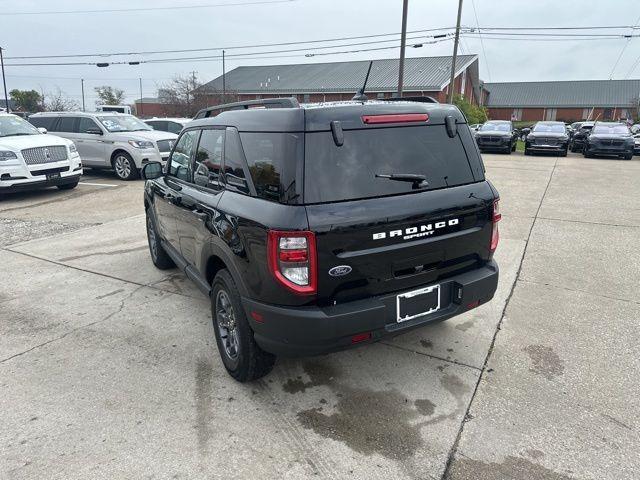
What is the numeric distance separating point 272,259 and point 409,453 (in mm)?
1339

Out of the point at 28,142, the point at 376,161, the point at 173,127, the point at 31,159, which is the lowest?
the point at 31,159

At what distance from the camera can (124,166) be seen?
42.0 feet

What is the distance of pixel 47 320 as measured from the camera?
4.34 m

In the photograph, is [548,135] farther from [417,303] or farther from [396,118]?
[417,303]

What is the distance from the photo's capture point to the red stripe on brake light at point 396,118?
2.76 m

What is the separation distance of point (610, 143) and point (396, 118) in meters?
19.2

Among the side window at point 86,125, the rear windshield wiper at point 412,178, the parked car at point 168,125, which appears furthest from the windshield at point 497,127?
the rear windshield wiper at point 412,178

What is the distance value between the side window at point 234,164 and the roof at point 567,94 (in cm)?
6849

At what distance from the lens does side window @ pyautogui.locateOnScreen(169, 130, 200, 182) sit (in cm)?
403

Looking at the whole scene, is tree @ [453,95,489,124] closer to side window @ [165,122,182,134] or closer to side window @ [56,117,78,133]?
side window @ [165,122,182,134]

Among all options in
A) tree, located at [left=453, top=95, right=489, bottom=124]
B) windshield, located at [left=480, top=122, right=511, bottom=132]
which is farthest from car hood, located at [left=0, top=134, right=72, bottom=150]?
tree, located at [left=453, top=95, right=489, bottom=124]

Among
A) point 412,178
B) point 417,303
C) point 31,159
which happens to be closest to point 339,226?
point 412,178

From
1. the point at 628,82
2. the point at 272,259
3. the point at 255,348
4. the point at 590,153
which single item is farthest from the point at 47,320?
the point at 628,82

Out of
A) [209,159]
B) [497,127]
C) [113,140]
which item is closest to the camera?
[209,159]
